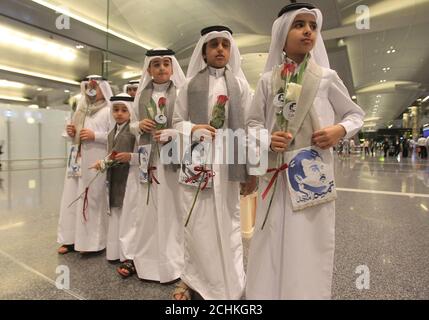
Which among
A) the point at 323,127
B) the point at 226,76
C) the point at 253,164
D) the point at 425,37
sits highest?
the point at 425,37

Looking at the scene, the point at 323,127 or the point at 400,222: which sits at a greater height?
the point at 323,127

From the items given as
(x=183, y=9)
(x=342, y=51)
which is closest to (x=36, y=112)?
(x=183, y=9)

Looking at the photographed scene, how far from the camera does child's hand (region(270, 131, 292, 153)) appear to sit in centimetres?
139

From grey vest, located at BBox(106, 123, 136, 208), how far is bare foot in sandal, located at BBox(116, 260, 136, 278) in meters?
0.49

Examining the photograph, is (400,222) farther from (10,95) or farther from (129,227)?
(10,95)

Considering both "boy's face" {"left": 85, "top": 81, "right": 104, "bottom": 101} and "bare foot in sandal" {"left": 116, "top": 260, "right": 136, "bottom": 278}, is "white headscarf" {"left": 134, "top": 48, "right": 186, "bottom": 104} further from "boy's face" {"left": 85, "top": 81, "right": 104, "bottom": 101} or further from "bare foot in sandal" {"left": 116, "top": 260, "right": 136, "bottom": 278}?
"bare foot in sandal" {"left": 116, "top": 260, "right": 136, "bottom": 278}

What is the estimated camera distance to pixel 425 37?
949 cm

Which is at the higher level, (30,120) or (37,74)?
(37,74)

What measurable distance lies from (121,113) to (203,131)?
3.88ft

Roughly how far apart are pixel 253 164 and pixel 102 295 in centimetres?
143

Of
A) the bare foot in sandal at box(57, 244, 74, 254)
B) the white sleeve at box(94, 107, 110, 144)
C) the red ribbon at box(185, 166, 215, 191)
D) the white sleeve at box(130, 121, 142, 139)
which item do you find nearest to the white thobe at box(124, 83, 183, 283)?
the white sleeve at box(130, 121, 142, 139)

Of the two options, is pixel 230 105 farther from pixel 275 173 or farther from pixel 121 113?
Answer: pixel 121 113

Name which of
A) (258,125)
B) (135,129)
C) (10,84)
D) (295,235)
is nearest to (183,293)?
(295,235)

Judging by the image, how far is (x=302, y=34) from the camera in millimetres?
1435
